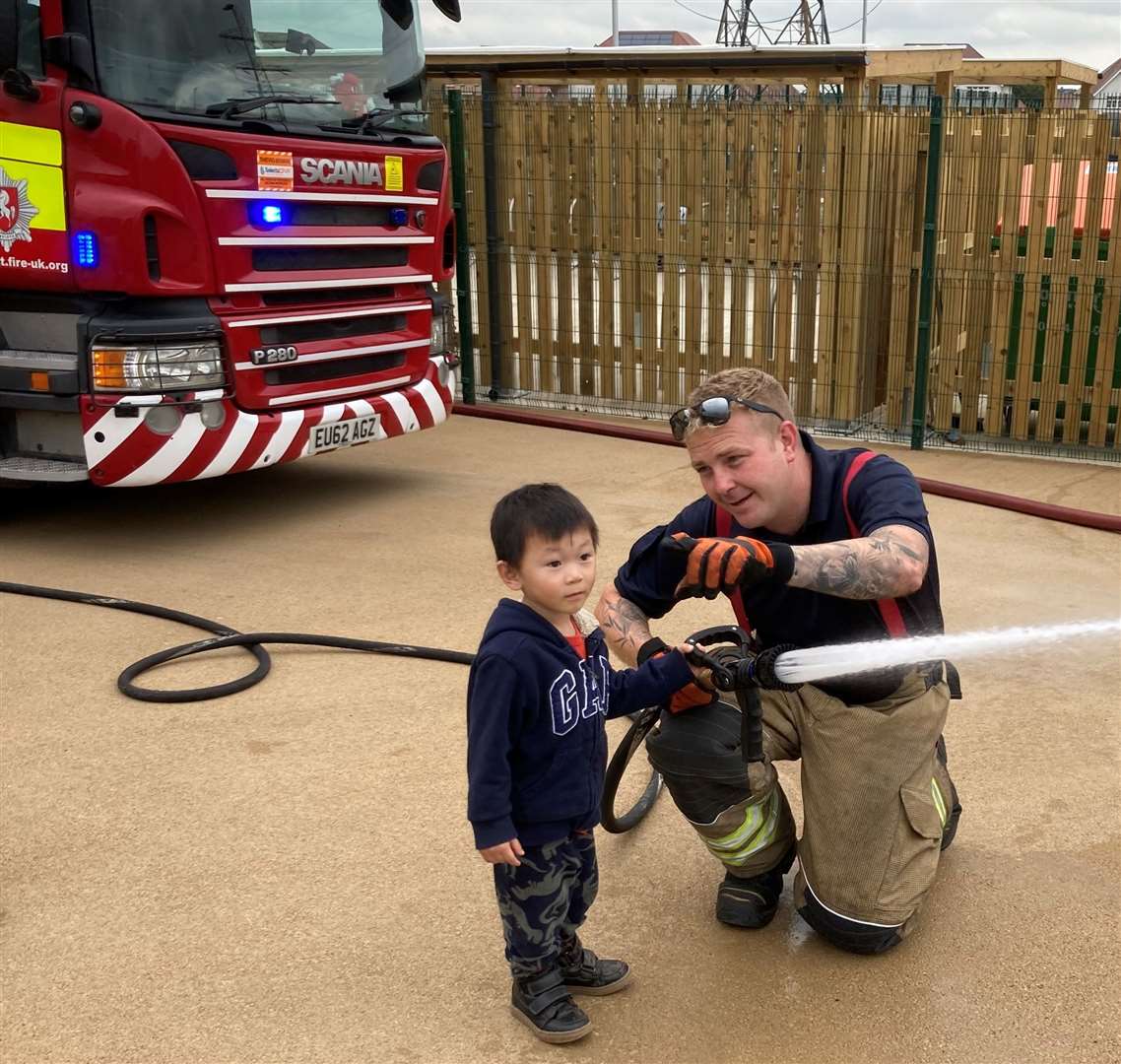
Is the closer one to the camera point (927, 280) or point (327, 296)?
point (327, 296)

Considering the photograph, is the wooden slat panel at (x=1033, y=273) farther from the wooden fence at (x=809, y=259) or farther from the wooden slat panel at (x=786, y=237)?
the wooden slat panel at (x=786, y=237)

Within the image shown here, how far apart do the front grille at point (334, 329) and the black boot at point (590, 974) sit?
425cm

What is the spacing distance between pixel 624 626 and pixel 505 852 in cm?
85

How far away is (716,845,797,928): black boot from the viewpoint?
10.5 ft

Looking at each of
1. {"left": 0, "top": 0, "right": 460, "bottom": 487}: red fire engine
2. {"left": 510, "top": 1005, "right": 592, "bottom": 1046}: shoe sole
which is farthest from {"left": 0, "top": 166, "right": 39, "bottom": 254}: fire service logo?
{"left": 510, "top": 1005, "right": 592, "bottom": 1046}: shoe sole

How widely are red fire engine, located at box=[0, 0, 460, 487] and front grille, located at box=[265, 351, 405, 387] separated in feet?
0.05

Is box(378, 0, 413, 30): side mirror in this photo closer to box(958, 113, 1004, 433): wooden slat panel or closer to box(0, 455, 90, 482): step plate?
box(0, 455, 90, 482): step plate

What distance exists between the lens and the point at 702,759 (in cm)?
305

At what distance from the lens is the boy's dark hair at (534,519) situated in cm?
257

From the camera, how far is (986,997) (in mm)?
2910

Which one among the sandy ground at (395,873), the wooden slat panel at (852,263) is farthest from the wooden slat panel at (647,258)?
the sandy ground at (395,873)

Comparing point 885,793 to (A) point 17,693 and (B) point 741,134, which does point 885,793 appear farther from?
(B) point 741,134

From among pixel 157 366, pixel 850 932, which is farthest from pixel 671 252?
pixel 850 932

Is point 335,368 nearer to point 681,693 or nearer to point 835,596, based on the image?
point 681,693
